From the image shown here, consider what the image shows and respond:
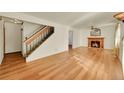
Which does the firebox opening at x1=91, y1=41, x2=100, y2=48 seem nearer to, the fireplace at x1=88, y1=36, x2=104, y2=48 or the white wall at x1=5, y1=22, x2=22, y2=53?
the fireplace at x1=88, y1=36, x2=104, y2=48

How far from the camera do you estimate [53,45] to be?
667 centimetres

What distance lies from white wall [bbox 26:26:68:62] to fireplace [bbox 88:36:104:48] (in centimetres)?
388

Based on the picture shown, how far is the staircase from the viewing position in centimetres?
502

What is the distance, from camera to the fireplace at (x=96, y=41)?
1070 centimetres

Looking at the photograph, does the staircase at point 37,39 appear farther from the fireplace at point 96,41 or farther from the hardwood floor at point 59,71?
the fireplace at point 96,41

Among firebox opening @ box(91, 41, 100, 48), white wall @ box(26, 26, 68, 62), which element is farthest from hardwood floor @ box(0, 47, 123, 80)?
firebox opening @ box(91, 41, 100, 48)

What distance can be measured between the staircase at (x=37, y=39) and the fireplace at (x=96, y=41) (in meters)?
5.71

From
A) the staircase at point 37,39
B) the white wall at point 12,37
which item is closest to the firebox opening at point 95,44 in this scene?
the staircase at point 37,39

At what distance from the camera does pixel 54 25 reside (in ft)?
21.9

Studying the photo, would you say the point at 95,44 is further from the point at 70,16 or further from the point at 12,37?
the point at 12,37

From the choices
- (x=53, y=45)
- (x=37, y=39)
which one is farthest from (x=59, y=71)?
(x=53, y=45)

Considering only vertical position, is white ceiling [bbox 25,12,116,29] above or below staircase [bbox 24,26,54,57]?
above
